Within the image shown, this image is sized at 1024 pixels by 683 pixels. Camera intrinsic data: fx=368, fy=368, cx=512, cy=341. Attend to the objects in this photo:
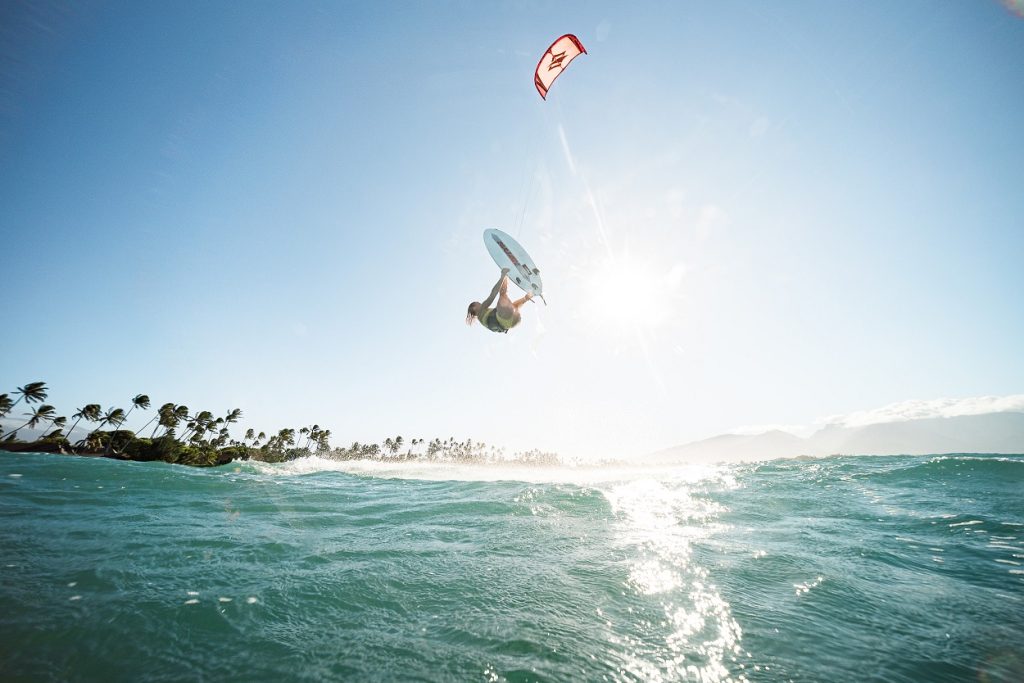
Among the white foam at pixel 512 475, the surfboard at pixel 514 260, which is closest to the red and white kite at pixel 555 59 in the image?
the surfboard at pixel 514 260

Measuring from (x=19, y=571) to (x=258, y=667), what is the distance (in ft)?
16.0

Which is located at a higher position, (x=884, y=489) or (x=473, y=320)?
(x=473, y=320)

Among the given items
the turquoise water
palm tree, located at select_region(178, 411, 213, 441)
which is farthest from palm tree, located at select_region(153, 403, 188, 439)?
the turquoise water

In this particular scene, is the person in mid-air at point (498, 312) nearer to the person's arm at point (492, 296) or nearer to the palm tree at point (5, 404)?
the person's arm at point (492, 296)

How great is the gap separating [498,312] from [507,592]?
715 centimetres

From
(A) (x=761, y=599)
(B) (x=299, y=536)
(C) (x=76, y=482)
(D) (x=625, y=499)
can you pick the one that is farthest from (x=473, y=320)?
(C) (x=76, y=482)

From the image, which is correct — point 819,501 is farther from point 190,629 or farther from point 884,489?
point 190,629

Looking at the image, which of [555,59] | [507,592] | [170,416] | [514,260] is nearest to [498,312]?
[514,260]

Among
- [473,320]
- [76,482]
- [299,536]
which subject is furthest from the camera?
[76,482]

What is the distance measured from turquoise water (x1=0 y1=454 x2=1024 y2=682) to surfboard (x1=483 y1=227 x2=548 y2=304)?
24.1ft

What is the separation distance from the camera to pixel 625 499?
42.3 feet

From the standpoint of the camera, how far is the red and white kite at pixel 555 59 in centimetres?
1312

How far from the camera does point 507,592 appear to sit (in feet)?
18.0

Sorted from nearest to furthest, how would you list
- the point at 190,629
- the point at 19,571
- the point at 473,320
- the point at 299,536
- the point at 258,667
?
the point at 258,667 → the point at 190,629 → the point at 19,571 → the point at 299,536 → the point at 473,320
